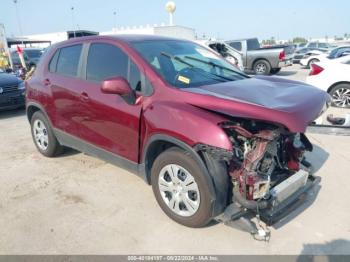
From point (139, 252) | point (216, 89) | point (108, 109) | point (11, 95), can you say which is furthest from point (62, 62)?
point (11, 95)

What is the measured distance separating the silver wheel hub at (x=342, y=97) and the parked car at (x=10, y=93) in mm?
8403

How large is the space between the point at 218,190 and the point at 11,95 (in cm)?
769

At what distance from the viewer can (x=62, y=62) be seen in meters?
4.67

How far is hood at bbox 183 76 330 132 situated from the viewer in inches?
106

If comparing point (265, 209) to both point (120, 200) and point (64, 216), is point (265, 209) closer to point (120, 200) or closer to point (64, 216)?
point (120, 200)

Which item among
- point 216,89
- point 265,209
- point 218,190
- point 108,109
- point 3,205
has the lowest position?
point 3,205

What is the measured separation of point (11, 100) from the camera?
8.67 metres

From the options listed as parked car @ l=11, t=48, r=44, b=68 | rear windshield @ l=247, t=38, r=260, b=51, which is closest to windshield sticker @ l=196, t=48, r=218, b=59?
rear windshield @ l=247, t=38, r=260, b=51

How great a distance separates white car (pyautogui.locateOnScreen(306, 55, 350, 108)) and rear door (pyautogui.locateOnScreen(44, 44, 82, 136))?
20.4 feet

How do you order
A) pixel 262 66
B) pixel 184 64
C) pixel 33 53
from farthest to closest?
pixel 33 53, pixel 262 66, pixel 184 64

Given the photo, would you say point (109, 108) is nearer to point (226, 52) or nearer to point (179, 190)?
point (179, 190)

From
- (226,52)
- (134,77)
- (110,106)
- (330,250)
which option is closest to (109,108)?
(110,106)

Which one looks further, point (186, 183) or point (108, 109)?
point (108, 109)

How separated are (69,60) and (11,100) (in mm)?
5095
